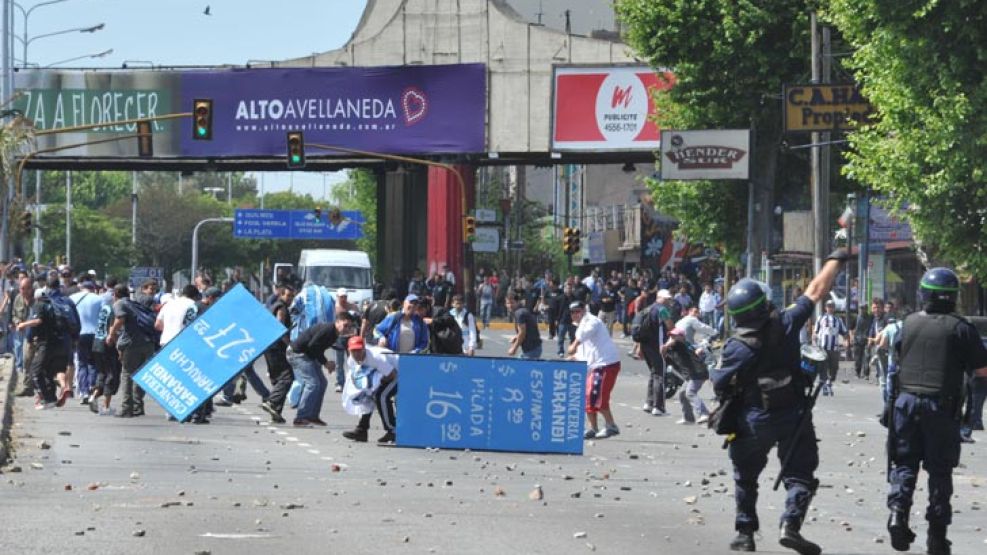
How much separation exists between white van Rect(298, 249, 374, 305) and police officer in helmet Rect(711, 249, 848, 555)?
157ft

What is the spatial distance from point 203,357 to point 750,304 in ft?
40.4

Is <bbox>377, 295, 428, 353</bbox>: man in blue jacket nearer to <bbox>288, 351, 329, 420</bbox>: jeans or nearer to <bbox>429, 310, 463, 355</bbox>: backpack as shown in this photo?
<bbox>429, 310, 463, 355</bbox>: backpack

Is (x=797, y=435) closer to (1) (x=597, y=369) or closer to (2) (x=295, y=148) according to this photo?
(1) (x=597, y=369)

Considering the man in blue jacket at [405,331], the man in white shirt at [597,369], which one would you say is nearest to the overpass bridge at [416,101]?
the man in blue jacket at [405,331]

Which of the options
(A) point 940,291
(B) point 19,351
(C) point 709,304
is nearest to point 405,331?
(B) point 19,351

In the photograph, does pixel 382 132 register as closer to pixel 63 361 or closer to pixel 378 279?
pixel 378 279

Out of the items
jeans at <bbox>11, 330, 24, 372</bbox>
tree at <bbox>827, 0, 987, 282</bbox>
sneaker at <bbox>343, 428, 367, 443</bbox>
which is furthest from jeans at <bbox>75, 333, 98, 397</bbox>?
tree at <bbox>827, 0, 987, 282</bbox>

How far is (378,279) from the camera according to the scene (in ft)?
224

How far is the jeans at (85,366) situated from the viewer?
2714 cm

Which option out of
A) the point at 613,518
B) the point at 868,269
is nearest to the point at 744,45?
the point at 868,269

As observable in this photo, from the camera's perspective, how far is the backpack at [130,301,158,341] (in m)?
24.1

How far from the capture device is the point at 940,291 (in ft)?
38.9

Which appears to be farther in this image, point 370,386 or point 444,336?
point 444,336

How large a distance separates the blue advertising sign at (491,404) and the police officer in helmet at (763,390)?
27.3 ft
